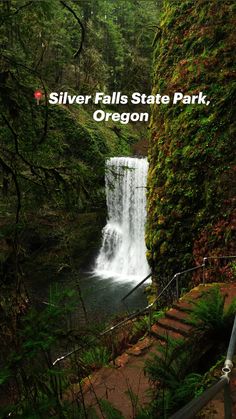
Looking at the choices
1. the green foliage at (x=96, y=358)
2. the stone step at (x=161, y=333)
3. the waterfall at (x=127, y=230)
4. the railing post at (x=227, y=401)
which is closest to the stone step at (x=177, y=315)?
the stone step at (x=161, y=333)

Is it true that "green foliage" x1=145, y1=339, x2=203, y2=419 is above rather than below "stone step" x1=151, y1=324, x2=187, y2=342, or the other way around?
above


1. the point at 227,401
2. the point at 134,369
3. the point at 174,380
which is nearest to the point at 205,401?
the point at 227,401

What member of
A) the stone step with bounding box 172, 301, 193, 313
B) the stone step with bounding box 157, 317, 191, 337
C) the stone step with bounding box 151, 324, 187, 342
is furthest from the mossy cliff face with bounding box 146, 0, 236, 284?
the stone step with bounding box 151, 324, 187, 342

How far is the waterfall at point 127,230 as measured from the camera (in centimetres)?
1880

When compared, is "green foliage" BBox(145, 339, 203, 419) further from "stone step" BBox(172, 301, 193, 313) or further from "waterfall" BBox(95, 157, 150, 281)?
"waterfall" BBox(95, 157, 150, 281)

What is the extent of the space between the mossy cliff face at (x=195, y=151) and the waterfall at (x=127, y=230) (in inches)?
318

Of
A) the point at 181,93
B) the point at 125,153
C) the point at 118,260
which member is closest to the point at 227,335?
the point at 181,93

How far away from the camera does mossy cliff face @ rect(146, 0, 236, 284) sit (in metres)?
8.46

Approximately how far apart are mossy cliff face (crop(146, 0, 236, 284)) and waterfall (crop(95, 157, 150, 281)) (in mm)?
8074

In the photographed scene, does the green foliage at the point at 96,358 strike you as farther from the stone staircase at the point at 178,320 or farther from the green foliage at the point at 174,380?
the green foliage at the point at 174,380

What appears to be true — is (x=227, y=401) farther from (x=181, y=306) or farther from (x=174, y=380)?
(x=181, y=306)

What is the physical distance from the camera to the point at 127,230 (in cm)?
1991

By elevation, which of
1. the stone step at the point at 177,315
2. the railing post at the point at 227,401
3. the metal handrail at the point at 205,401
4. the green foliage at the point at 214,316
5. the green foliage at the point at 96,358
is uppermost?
the metal handrail at the point at 205,401

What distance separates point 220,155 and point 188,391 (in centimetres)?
616
